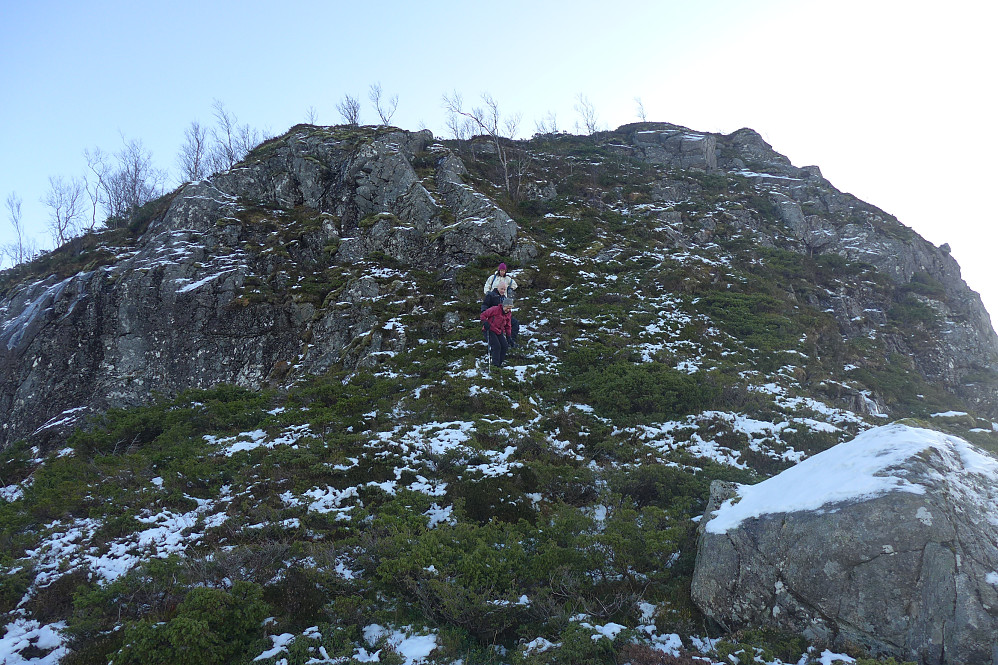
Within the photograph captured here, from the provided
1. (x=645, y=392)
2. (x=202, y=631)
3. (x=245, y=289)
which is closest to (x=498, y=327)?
(x=645, y=392)

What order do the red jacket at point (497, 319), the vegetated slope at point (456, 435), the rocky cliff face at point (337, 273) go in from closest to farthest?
the vegetated slope at point (456, 435)
the red jacket at point (497, 319)
the rocky cliff face at point (337, 273)

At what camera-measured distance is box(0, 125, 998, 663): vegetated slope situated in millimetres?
4785

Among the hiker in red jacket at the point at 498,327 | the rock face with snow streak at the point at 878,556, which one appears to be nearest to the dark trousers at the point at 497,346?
the hiker in red jacket at the point at 498,327

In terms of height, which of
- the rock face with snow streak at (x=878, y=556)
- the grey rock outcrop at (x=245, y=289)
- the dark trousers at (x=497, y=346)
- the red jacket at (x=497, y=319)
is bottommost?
the rock face with snow streak at (x=878, y=556)

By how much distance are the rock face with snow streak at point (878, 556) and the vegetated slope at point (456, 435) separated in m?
0.44

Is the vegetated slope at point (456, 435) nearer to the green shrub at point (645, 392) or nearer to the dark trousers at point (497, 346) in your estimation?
the green shrub at point (645, 392)

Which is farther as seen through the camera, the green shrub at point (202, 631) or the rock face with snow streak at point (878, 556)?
the green shrub at point (202, 631)

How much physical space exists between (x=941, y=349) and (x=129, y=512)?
28.1m

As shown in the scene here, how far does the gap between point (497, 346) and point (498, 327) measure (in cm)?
64

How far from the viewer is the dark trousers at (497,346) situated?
1323 cm

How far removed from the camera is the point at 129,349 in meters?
18.6

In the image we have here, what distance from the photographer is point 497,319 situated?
1299 centimetres

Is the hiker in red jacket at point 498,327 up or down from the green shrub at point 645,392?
up

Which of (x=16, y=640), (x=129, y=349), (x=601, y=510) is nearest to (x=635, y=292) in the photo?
(x=601, y=510)
